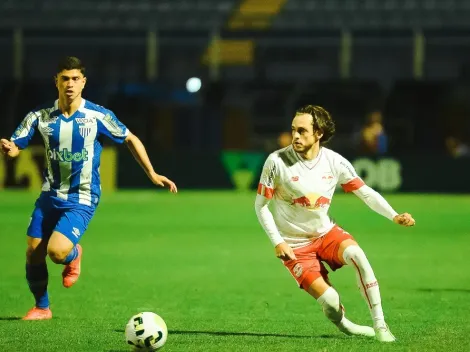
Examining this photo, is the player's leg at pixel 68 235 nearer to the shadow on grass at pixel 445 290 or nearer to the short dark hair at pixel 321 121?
the short dark hair at pixel 321 121

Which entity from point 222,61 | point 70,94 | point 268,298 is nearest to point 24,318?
point 70,94

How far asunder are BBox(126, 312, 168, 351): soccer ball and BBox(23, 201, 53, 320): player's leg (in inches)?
66.4

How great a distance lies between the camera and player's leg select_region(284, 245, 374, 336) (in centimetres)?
704

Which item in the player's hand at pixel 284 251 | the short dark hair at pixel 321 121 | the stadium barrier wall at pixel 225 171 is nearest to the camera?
the player's hand at pixel 284 251

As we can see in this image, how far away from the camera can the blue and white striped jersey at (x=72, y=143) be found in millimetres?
7914


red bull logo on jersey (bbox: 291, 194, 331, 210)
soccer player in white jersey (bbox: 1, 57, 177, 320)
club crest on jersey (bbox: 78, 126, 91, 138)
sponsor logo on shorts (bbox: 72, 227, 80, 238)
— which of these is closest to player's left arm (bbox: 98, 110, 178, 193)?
soccer player in white jersey (bbox: 1, 57, 177, 320)

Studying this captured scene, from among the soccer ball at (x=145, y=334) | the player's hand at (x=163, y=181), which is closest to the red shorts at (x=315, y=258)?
the soccer ball at (x=145, y=334)

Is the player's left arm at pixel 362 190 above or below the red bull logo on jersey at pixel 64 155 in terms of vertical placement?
below

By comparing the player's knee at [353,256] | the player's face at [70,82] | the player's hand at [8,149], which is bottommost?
the player's knee at [353,256]

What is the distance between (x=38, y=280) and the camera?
815 centimetres

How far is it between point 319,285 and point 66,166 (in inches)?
85.3

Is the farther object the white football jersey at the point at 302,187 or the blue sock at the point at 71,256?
the blue sock at the point at 71,256

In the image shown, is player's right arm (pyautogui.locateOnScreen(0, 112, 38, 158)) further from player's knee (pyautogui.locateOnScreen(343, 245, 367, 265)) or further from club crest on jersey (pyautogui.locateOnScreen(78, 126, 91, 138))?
player's knee (pyautogui.locateOnScreen(343, 245, 367, 265))

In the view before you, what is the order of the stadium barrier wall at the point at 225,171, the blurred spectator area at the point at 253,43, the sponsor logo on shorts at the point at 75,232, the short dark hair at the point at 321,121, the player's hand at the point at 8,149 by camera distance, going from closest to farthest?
the short dark hair at the point at 321,121 < the player's hand at the point at 8,149 < the sponsor logo on shorts at the point at 75,232 < the stadium barrier wall at the point at 225,171 < the blurred spectator area at the point at 253,43
